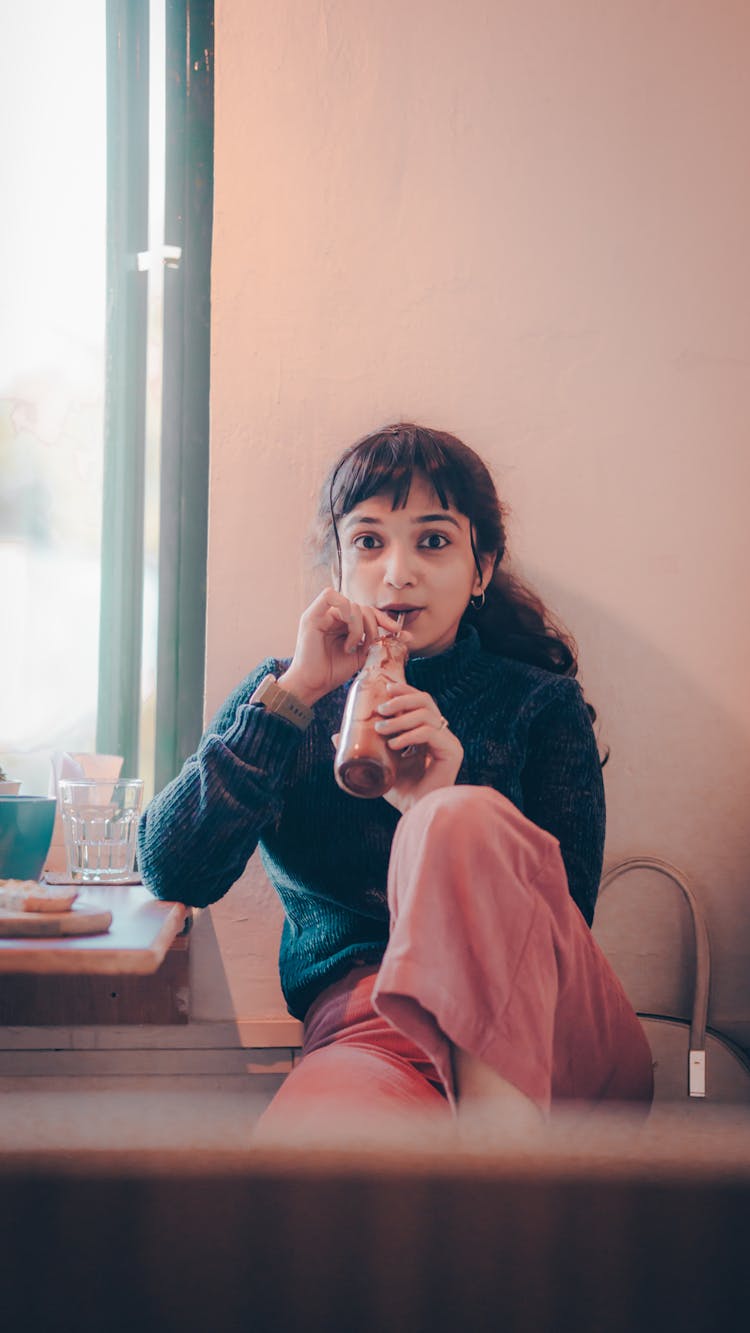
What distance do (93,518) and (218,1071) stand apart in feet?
2.68

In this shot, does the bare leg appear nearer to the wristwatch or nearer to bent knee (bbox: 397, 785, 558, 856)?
bent knee (bbox: 397, 785, 558, 856)

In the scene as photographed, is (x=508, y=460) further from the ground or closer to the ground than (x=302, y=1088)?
further from the ground

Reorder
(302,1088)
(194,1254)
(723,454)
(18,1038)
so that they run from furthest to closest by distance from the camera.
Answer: (723,454)
(18,1038)
(302,1088)
(194,1254)

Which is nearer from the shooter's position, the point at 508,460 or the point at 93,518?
the point at 508,460

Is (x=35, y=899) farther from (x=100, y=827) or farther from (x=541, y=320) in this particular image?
(x=541, y=320)

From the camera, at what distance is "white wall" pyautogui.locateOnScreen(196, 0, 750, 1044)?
131 centimetres

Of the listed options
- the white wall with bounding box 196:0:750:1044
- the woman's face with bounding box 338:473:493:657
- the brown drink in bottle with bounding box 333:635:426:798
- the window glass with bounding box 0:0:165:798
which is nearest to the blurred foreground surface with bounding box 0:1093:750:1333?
the brown drink in bottle with bounding box 333:635:426:798

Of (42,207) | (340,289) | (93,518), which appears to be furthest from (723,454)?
(42,207)

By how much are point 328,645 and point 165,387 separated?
0.60 metres

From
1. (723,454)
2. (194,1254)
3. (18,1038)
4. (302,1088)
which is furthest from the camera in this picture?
(723,454)

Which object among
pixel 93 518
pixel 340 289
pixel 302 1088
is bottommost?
pixel 302 1088

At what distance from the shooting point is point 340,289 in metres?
1.32

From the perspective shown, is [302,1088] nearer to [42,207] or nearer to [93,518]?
[93,518]

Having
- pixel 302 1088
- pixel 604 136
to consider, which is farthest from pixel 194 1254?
pixel 604 136
